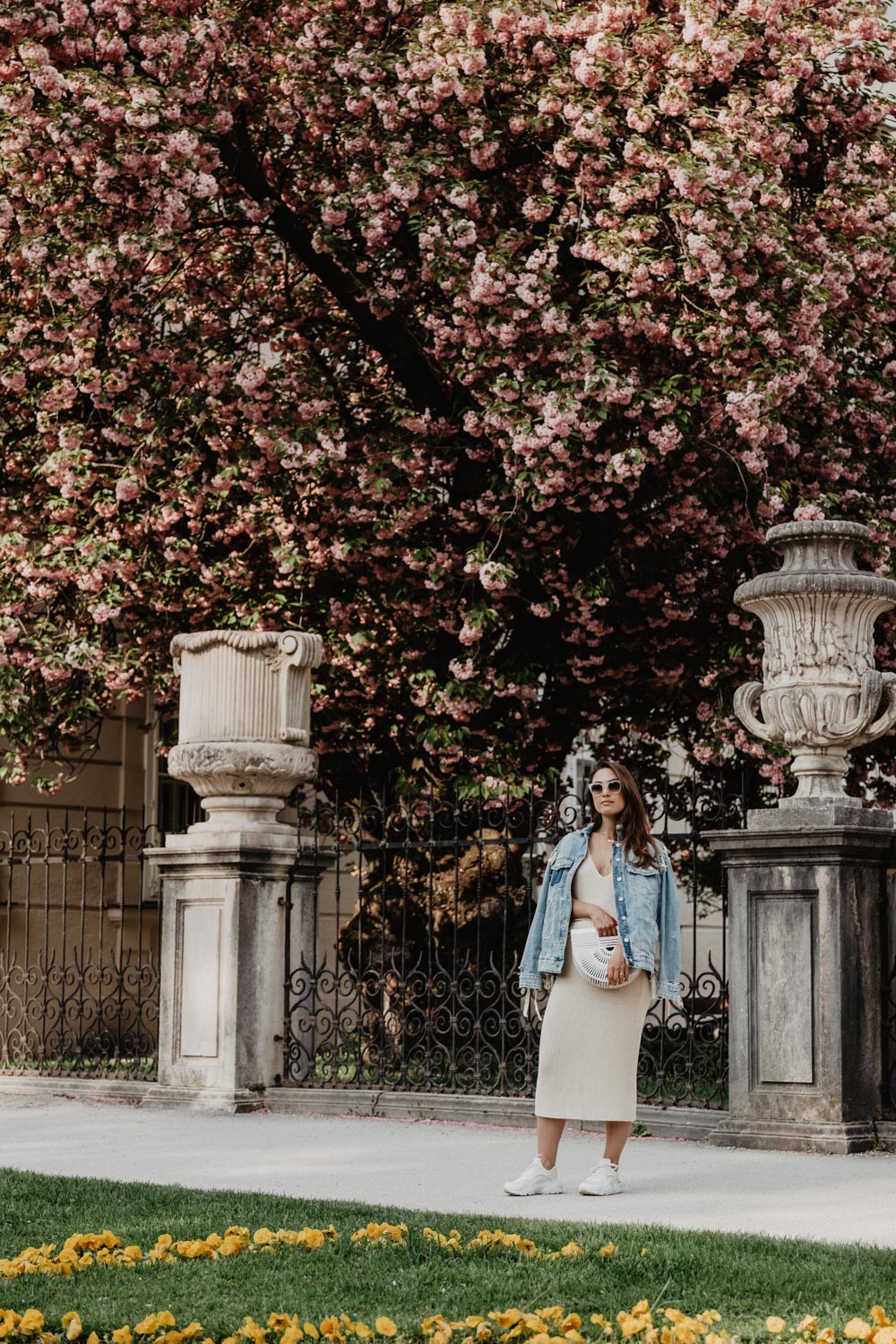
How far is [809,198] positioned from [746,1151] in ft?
24.5

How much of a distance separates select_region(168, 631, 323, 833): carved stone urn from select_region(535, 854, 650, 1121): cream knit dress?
14.9 ft

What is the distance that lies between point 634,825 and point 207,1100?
4898 millimetres

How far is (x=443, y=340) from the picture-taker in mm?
13609

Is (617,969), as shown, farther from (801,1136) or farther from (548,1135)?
(801,1136)

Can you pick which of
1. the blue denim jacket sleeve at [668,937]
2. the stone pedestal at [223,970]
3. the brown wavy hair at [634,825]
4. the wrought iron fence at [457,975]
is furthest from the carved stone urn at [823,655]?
the stone pedestal at [223,970]

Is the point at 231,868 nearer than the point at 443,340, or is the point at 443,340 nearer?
the point at 231,868

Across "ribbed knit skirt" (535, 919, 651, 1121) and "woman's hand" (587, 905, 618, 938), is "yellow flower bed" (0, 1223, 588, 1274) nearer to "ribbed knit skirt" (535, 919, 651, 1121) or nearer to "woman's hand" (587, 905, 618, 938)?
"ribbed knit skirt" (535, 919, 651, 1121)

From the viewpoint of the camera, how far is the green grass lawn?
17.4 ft

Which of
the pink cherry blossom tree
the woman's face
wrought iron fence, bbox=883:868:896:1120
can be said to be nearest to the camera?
the woman's face

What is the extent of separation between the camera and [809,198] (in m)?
14.0

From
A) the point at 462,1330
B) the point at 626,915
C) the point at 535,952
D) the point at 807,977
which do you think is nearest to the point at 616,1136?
the point at 535,952

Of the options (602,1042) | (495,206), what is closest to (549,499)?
(495,206)

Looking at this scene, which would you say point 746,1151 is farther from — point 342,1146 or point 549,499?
point 549,499

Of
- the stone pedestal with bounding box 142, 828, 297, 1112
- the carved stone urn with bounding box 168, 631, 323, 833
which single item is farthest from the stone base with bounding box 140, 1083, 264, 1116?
the carved stone urn with bounding box 168, 631, 323, 833
